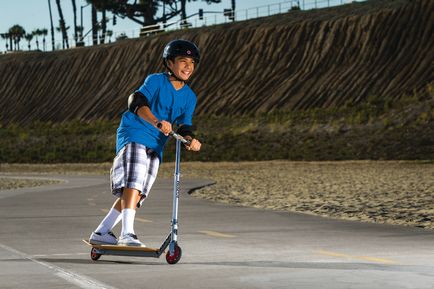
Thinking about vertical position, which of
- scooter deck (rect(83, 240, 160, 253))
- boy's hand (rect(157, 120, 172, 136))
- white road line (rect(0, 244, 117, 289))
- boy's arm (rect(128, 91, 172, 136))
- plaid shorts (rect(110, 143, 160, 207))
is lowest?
white road line (rect(0, 244, 117, 289))

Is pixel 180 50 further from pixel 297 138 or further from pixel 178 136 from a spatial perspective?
pixel 297 138

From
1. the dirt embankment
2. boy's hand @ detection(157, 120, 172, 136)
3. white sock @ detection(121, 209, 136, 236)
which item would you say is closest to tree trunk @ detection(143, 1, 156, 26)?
the dirt embankment

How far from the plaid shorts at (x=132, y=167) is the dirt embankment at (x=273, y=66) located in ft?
190

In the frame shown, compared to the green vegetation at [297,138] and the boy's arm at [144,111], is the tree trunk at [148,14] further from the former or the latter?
the boy's arm at [144,111]

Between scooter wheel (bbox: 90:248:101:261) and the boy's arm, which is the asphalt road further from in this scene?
the boy's arm

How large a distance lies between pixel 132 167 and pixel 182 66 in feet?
3.43

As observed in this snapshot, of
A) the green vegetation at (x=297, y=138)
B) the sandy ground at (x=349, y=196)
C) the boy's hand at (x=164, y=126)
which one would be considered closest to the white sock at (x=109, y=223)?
the boy's hand at (x=164, y=126)

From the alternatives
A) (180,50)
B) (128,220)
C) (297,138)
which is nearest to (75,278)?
(128,220)

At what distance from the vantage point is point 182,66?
36.3 feet

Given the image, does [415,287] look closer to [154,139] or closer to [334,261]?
[334,261]

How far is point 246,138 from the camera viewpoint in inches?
2749

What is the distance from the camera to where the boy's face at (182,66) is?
11070mm

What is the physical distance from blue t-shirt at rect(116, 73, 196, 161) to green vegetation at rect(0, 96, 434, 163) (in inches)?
1773

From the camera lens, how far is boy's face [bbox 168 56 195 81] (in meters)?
11.1
